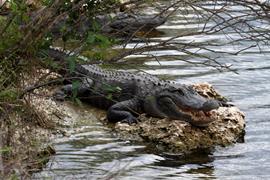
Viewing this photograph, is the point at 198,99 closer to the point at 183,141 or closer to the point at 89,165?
the point at 183,141

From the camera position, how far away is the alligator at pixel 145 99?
265 inches

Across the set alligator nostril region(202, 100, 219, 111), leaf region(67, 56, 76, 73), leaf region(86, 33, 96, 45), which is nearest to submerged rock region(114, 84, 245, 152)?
alligator nostril region(202, 100, 219, 111)

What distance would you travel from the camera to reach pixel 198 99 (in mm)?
6898

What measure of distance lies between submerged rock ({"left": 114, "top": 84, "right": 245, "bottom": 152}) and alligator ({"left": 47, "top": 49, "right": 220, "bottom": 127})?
0.34 feet

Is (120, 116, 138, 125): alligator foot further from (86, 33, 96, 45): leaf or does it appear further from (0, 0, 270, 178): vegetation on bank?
(86, 33, 96, 45): leaf

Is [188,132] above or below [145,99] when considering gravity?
below

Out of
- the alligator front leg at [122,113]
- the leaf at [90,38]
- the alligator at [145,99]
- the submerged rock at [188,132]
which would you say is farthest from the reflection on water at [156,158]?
the leaf at [90,38]

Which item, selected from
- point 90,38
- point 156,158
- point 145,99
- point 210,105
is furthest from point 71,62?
point 145,99

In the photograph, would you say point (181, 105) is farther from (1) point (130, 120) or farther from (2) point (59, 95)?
(2) point (59, 95)

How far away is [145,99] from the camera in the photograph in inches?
293

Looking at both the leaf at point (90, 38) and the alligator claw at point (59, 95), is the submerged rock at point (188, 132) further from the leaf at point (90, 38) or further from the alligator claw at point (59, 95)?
the leaf at point (90, 38)

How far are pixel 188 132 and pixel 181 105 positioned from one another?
69cm

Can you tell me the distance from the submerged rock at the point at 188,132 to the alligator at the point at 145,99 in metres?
0.10

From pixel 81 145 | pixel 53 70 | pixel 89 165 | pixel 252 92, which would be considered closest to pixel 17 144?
pixel 53 70
